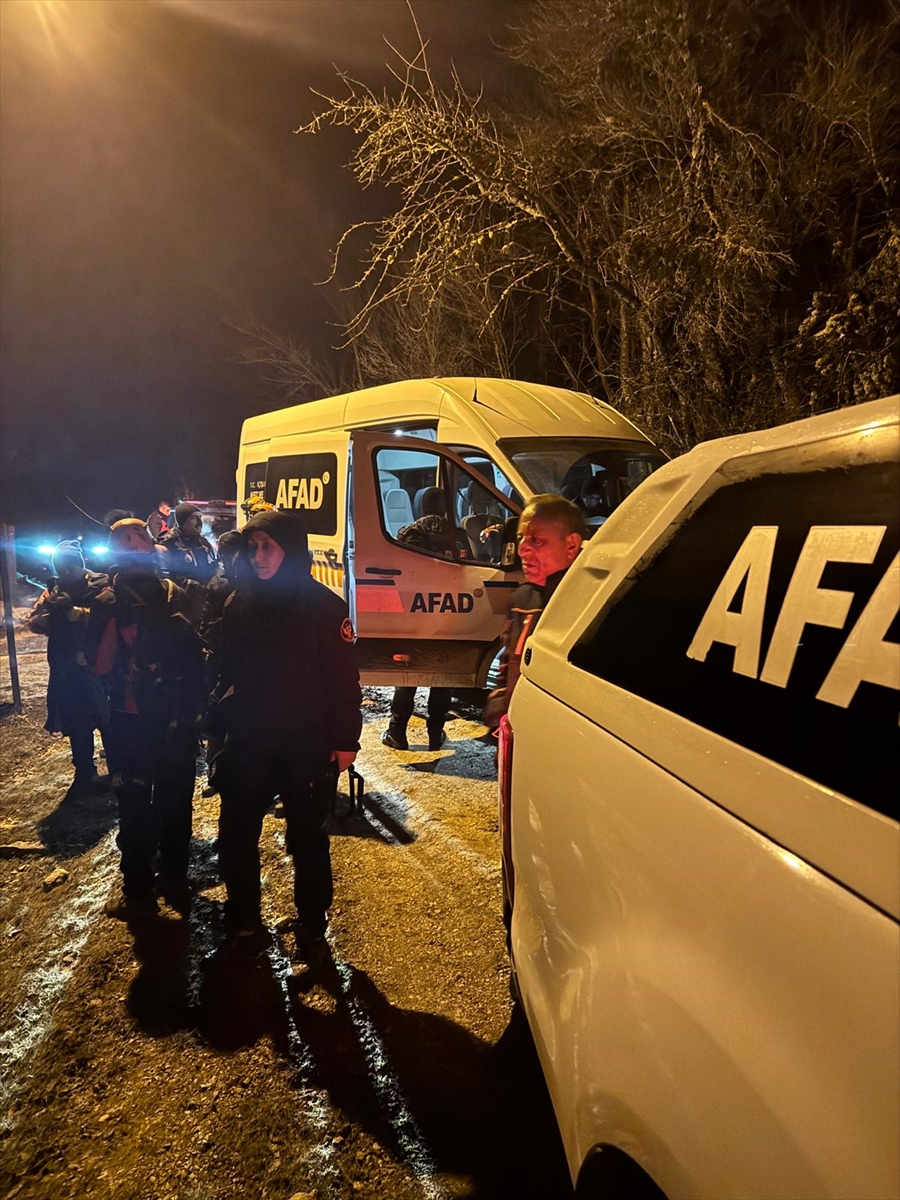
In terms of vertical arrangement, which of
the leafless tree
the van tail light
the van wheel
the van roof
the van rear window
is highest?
the leafless tree

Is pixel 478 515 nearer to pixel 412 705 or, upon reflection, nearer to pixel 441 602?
pixel 441 602

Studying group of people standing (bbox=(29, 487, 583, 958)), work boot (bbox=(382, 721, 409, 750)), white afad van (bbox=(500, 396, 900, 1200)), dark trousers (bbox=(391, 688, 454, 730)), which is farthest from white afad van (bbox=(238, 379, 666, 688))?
white afad van (bbox=(500, 396, 900, 1200))

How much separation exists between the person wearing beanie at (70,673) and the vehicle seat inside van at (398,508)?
8.24ft

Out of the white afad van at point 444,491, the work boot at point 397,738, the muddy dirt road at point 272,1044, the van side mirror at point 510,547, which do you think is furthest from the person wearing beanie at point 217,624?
the work boot at point 397,738

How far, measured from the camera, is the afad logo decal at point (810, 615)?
79 cm

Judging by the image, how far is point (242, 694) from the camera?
2.63 m

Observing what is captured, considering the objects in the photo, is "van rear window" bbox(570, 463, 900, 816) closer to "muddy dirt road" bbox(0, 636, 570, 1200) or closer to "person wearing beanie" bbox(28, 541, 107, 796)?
"muddy dirt road" bbox(0, 636, 570, 1200)

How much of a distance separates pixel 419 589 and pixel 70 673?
8.01 ft

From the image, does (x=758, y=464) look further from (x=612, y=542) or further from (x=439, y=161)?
(x=439, y=161)

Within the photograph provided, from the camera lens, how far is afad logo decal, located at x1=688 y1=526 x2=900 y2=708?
31.2 inches

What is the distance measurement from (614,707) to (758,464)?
481 mm

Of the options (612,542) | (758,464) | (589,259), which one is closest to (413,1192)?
(612,542)

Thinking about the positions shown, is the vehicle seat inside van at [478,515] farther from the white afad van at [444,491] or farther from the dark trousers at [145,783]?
the dark trousers at [145,783]

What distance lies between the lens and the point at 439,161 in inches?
318
